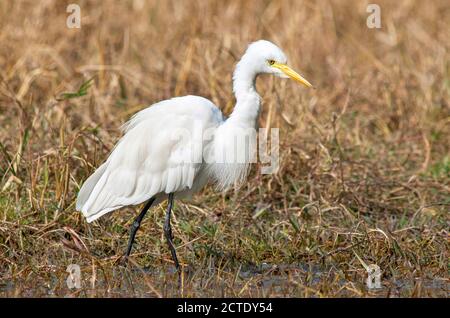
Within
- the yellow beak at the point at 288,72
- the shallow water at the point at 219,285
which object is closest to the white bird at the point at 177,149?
the yellow beak at the point at 288,72

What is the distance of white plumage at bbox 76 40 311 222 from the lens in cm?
500

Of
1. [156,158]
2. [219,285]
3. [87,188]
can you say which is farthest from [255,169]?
[219,285]

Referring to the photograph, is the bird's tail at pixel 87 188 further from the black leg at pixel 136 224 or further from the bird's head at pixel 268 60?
the bird's head at pixel 268 60

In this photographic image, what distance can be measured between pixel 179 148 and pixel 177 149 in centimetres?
2

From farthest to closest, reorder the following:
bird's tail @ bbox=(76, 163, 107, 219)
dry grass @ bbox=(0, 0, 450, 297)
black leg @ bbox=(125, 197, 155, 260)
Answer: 1. bird's tail @ bbox=(76, 163, 107, 219)
2. black leg @ bbox=(125, 197, 155, 260)
3. dry grass @ bbox=(0, 0, 450, 297)

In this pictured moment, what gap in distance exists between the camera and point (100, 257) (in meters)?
5.19

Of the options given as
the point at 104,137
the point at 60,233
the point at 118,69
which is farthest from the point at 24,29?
the point at 60,233

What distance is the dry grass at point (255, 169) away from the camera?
486 centimetres

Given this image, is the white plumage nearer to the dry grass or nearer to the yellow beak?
the yellow beak

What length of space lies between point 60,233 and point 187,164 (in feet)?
2.78

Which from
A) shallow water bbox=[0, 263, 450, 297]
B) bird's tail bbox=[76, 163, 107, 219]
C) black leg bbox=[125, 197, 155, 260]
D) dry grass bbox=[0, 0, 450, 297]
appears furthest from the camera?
bird's tail bbox=[76, 163, 107, 219]

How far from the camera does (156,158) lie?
5.11 metres

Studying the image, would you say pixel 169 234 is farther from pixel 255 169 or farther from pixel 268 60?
pixel 255 169

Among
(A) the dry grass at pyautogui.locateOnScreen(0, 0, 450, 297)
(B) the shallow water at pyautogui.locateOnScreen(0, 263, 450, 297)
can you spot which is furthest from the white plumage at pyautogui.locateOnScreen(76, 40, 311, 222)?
(B) the shallow water at pyautogui.locateOnScreen(0, 263, 450, 297)
